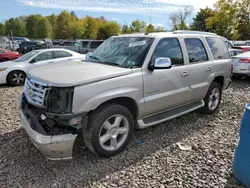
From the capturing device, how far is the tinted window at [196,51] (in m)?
4.59

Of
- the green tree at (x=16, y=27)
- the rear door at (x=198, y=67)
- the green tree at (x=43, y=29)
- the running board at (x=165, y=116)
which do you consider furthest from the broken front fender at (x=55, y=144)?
the green tree at (x=16, y=27)

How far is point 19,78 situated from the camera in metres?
8.72

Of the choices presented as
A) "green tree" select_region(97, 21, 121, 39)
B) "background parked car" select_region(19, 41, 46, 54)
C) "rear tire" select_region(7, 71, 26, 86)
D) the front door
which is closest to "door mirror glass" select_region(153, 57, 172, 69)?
the front door

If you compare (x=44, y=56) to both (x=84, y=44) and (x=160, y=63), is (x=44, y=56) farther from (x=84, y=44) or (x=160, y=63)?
(x=84, y=44)

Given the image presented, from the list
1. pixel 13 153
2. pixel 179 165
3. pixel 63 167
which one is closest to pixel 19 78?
pixel 13 153

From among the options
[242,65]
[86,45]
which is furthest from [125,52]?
[86,45]

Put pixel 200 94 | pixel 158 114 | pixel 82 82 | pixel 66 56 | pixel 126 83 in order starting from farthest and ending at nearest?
pixel 66 56 → pixel 200 94 → pixel 158 114 → pixel 126 83 → pixel 82 82

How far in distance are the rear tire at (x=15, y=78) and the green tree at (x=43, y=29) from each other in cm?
7152

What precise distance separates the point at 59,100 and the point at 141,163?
4.98ft

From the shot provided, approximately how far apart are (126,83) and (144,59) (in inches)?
23.6

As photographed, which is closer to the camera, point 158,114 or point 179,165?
point 179,165

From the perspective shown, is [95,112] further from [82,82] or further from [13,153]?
[13,153]

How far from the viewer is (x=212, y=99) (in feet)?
17.9

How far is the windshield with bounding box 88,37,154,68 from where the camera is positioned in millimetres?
3807
